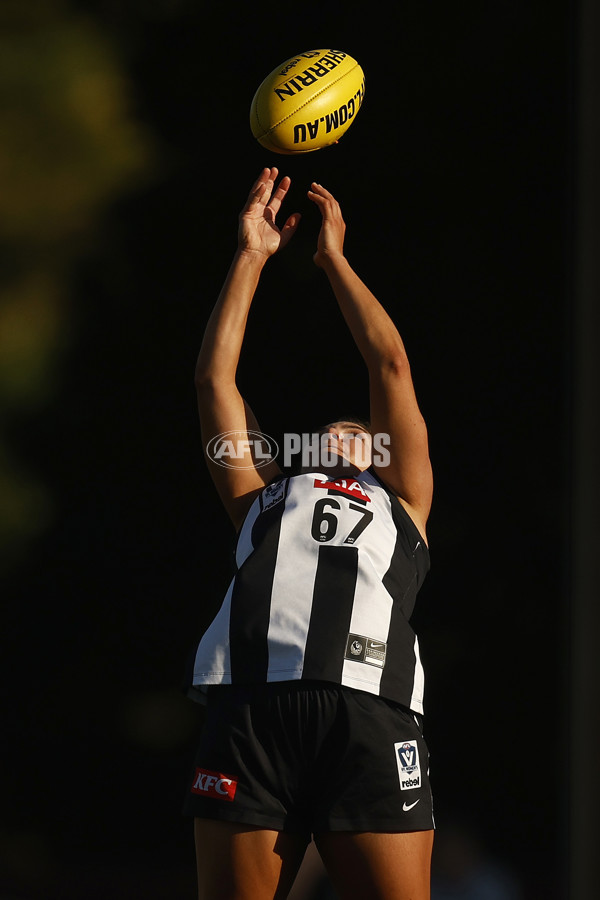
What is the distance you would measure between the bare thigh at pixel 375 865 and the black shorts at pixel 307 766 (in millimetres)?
27

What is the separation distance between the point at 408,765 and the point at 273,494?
2.40 ft

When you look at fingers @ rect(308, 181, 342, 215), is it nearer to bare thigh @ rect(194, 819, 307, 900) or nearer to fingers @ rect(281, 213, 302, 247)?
fingers @ rect(281, 213, 302, 247)

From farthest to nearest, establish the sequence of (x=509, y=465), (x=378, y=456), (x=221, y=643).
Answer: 1. (x=509, y=465)
2. (x=378, y=456)
3. (x=221, y=643)

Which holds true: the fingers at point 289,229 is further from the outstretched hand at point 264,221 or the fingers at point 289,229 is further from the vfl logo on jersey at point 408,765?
the vfl logo on jersey at point 408,765

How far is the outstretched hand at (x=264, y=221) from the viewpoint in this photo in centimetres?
269

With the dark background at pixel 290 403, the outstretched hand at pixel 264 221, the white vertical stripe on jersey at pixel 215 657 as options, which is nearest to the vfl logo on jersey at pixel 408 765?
the white vertical stripe on jersey at pixel 215 657

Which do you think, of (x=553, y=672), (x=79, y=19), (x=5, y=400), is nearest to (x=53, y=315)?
(x=5, y=400)

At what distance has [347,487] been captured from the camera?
7.54 ft

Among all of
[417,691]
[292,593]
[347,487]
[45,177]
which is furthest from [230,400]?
[45,177]

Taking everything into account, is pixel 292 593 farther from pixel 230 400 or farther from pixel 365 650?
pixel 230 400

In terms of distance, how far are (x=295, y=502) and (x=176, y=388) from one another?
44.5 inches

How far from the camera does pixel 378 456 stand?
2.39 meters

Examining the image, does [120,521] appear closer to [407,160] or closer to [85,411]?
[85,411]

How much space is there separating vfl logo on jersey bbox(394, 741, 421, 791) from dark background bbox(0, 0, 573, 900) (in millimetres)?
972
